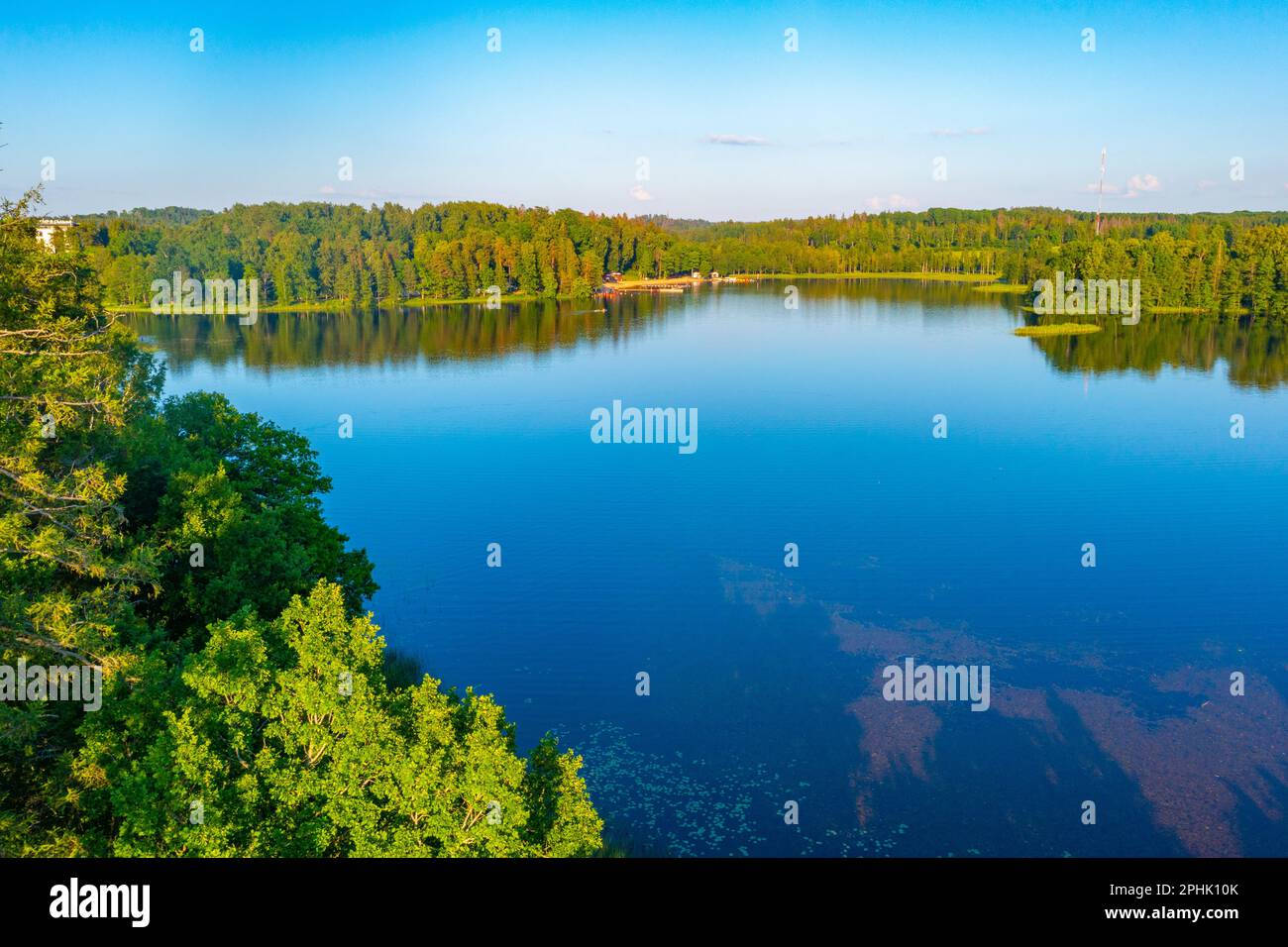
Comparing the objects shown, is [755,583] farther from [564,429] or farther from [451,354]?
[451,354]

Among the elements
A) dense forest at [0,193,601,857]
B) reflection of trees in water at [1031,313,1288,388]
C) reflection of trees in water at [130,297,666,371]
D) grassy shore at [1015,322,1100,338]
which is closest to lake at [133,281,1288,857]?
reflection of trees in water at [1031,313,1288,388]

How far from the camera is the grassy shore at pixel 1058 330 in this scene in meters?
89.4

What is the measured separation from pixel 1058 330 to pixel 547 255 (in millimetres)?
79986

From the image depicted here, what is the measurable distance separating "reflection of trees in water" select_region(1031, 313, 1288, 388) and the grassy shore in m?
1.15

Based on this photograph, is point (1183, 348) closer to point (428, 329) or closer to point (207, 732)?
point (428, 329)

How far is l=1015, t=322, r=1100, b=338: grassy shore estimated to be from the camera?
89438 millimetres

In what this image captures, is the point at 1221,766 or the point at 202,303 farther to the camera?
the point at 202,303

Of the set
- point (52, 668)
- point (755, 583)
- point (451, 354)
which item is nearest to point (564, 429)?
point (755, 583)

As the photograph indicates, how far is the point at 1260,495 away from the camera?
4025 centimetres

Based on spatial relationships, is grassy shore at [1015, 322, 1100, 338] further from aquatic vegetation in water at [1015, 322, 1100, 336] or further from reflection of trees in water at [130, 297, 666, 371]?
reflection of trees in water at [130, 297, 666, 371]

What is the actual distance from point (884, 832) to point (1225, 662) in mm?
13210

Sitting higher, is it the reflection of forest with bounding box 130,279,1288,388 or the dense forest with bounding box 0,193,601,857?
the reflection of forest with bounding box 130,279,1288,388

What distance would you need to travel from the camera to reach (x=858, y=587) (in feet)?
105

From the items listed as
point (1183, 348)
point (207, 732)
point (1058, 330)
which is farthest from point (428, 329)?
point (207, 732)
